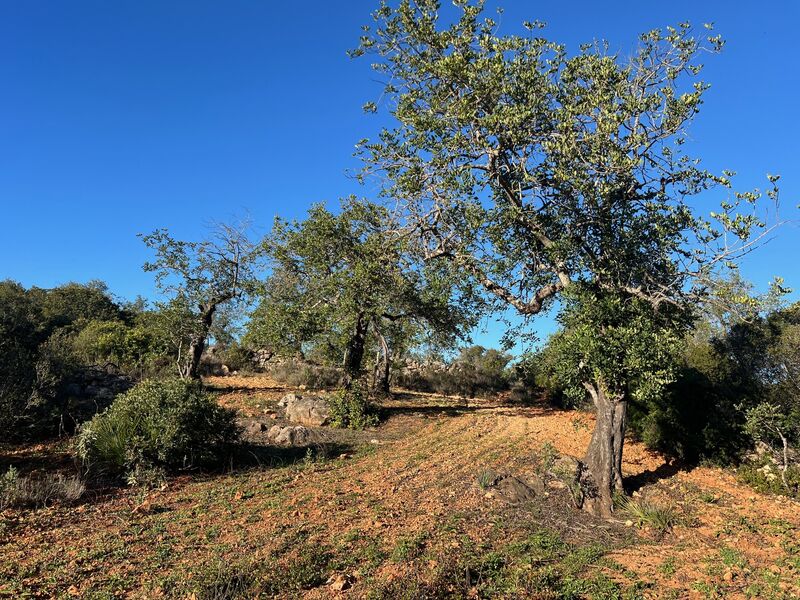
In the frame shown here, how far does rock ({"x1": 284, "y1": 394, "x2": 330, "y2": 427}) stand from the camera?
15856mm

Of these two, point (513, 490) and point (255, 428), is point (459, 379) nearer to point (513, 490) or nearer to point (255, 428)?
point (255, 428)

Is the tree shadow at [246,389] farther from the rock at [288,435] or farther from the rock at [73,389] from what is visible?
the rock at [288,435]

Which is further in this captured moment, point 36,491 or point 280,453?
point 280,453

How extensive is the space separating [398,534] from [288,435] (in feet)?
22.5

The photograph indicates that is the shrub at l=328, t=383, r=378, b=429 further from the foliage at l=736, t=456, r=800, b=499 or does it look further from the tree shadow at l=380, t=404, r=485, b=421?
the foliage at l=736, t=456, r=800, b=499

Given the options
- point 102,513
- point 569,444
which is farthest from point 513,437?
point 102,513

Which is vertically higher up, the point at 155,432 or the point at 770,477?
the point at 155,432

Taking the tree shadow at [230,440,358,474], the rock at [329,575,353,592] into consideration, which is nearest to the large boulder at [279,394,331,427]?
the tree shadow at [230,440,358,474]

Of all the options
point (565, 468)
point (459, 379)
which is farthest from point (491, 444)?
point (459, 379)

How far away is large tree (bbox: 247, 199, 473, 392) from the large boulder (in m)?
1.29

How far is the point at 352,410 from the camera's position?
15906 mm

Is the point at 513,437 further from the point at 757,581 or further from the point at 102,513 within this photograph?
the point at 102,513

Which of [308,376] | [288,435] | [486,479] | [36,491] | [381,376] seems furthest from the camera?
[308,376]

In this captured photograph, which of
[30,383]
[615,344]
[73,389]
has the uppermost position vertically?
[615,344]
